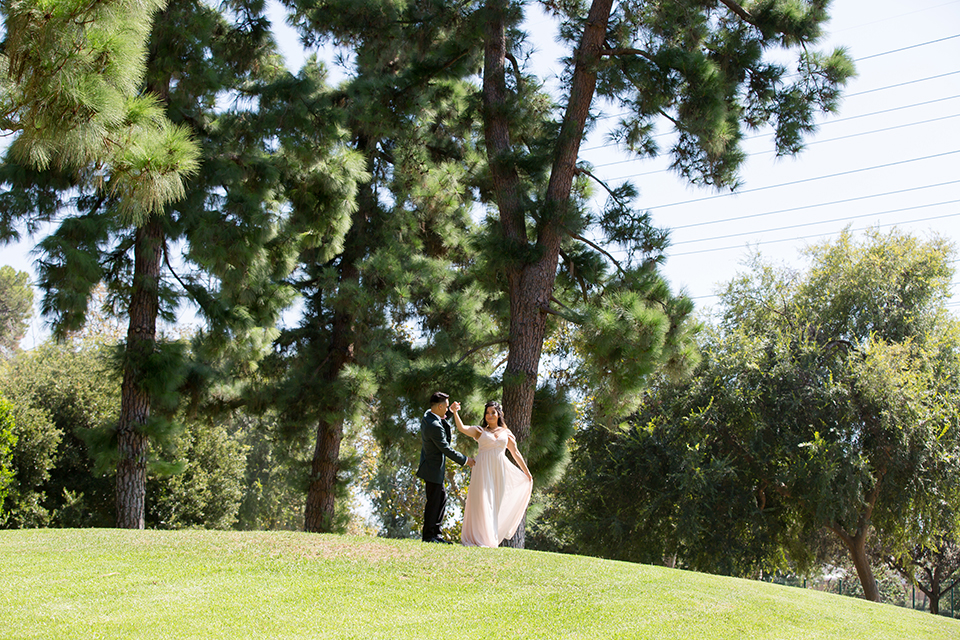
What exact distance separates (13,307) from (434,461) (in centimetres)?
5285

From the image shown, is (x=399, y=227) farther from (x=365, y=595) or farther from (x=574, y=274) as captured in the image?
(x=365, y=595)

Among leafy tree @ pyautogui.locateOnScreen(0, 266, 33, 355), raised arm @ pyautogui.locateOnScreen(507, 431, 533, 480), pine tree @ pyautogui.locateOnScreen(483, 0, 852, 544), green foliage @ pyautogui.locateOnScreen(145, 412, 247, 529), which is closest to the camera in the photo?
raised arm @ pyautogui.locateOnScreen(507, 431, 533, 480)

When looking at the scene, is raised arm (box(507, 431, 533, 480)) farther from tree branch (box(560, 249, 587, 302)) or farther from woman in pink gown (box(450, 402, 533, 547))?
tree branch (box(560, 249, 587, 302))

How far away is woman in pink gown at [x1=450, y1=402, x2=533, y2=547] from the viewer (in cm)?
836

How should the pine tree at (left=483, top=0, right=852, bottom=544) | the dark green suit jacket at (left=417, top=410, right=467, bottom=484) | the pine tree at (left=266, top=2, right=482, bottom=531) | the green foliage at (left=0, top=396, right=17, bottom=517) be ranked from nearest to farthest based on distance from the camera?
the dark green suit jacket at (left=417, top=410, right=467, bottom=484) < the pine tree at (left=483, top=0, right=852, bottom=544) < the pine tree at (left=266, top=2, right=482, bottom=531) < the green foliage at (left=0, top=396, right=17, bottom=517)

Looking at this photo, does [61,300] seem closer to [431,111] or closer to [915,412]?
[431,111]

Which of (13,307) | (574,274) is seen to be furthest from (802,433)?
(13,307)

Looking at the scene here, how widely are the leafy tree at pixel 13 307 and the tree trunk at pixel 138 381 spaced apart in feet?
149

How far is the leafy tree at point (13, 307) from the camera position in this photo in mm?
50125

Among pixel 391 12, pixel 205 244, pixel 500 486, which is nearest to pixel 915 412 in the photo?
pixel 500 486

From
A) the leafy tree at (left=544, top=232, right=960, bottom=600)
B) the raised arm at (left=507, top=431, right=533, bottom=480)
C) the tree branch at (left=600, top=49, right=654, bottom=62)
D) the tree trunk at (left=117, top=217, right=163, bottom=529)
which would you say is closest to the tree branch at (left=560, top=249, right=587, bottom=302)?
the tree branch at (left=600, top=49, right=654, bottom=62)

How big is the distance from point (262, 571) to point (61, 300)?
6358 millimetres

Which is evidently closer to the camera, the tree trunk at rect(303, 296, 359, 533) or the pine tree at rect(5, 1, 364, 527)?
the pine tree at rect(5, 1, 364, 527)

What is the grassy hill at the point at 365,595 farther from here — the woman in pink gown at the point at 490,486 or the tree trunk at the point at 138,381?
the tree trunk at the point at 138,381
